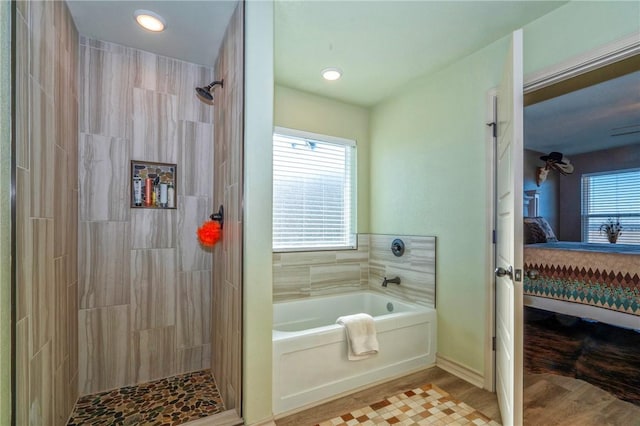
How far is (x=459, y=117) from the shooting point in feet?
7.63

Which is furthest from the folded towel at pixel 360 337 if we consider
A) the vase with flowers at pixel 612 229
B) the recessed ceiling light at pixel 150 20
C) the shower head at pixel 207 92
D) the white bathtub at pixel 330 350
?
the vase with flowers at pixel 612 229

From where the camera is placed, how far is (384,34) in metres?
2.01

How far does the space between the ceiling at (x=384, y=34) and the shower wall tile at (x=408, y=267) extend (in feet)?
4.83

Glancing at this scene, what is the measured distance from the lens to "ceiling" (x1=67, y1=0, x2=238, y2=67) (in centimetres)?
172

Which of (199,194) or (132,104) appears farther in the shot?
(199,194)

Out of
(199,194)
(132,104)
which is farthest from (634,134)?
(132,104)

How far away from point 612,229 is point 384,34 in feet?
20.2

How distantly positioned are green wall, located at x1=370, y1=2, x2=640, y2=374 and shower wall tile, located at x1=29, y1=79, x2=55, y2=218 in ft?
8.22

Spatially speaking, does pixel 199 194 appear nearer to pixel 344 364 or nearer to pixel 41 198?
pixel 41 198

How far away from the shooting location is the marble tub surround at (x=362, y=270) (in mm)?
2586

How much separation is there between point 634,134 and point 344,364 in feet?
19.6

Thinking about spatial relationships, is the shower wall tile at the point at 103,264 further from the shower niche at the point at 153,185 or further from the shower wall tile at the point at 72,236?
the shower niche at the point at 153,185

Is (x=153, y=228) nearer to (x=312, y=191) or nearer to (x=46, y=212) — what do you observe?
(x=46, y=212)

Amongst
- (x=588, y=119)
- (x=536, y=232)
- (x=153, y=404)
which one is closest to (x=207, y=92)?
(x=153, y=404)
